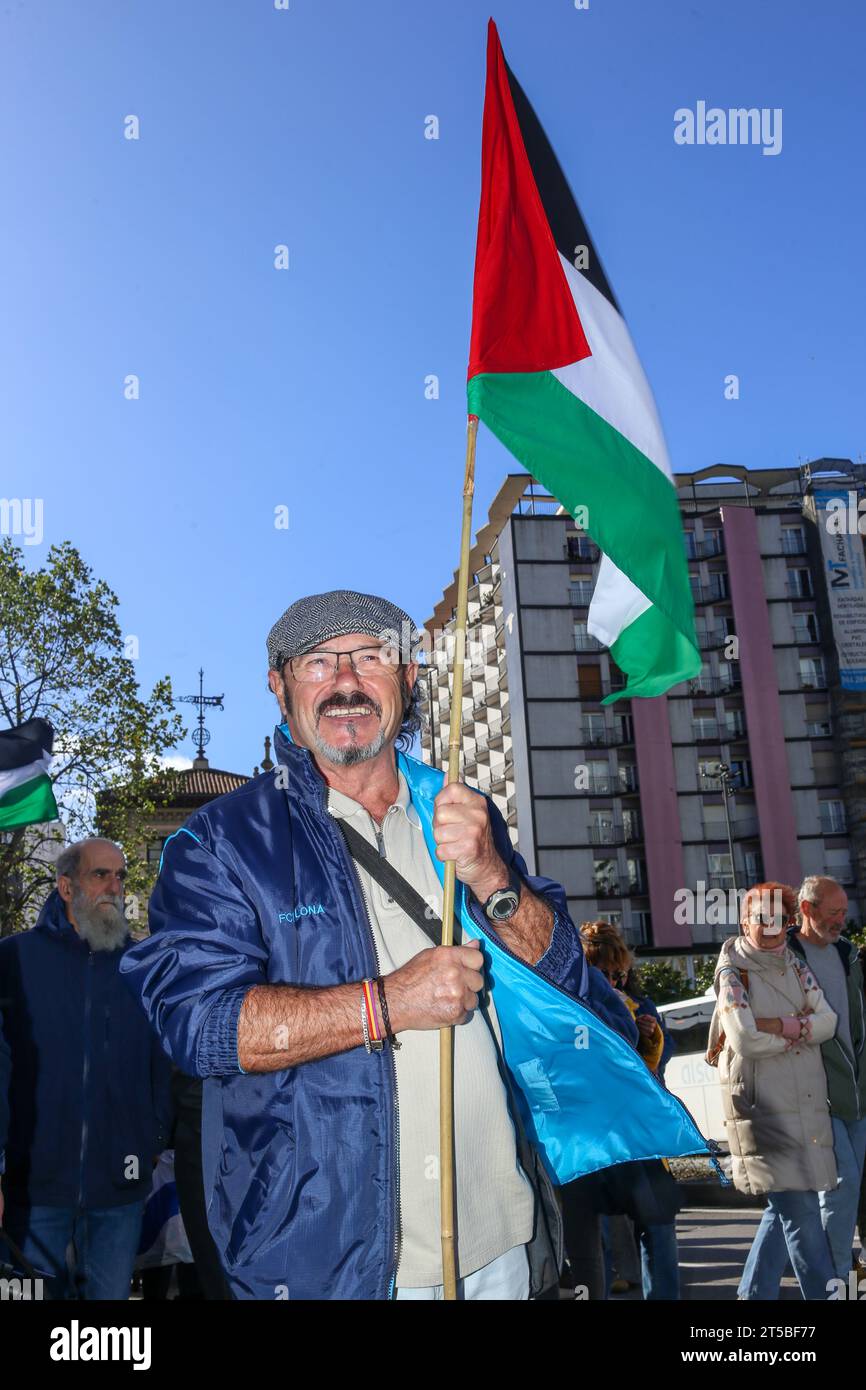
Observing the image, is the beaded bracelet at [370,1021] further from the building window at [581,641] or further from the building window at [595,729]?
the building window at [581,641]

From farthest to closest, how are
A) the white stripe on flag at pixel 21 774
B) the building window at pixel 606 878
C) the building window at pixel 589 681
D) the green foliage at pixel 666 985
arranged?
the building window at pixel 589 681 → the building window at pixel 606 878 → the green foliage at pixel 666 985 → the white stripe on flag at pixel 21 774

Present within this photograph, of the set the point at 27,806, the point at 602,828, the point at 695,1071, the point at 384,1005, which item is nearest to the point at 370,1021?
the point at 384,1005

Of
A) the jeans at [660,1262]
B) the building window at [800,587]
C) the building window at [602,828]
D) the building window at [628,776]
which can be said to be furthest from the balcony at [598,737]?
the jeans at [660,1262]

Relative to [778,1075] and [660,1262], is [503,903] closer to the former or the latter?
[778,1075]

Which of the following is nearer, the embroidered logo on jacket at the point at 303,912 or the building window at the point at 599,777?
the embroidered logo on jacket at the point at 303,912

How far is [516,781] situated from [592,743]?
183 inches

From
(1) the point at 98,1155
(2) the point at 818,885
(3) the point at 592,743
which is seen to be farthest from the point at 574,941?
(3) the point at 592,743

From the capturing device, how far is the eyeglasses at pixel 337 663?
11.0 ft

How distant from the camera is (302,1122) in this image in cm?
267

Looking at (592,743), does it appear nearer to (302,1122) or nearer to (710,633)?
(710,633)

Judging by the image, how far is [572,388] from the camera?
368 cm

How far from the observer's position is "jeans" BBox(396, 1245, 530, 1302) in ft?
9.26

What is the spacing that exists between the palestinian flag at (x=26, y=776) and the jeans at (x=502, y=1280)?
9.09 meters

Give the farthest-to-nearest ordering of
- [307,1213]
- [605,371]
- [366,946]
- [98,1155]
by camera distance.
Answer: [98,1155] → [605,371] → [366,946] → [307,1213]
